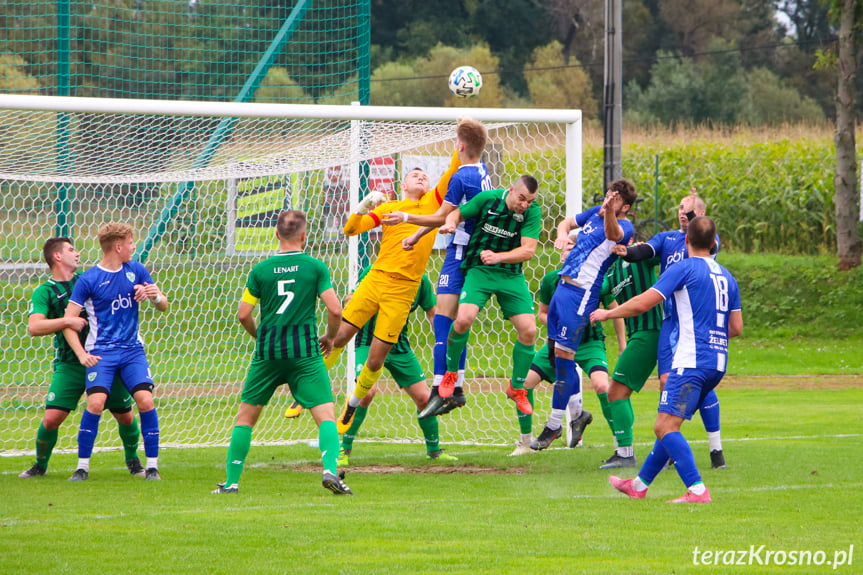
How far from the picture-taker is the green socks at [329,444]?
24.8 feet

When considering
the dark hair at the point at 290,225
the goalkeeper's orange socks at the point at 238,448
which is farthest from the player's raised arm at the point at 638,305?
the goalkeeper's orange socks at the point at 238,448

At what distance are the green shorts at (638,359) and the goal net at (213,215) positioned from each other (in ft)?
7.07

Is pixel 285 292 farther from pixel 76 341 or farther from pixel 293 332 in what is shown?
pixel 76 341

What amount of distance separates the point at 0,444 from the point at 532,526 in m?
6.99

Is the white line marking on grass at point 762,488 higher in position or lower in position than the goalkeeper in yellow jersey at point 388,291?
lower

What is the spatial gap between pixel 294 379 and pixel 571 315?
2707mm

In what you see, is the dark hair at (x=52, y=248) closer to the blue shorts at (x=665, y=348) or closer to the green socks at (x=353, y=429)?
the green socks at (x=353, y=429)

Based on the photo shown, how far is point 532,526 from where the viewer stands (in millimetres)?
6332

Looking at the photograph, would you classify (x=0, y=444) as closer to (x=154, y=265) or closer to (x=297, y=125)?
(x=154, y=265)

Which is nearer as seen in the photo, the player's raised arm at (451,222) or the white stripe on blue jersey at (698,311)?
the white stripe on blue jersey at (698,311)

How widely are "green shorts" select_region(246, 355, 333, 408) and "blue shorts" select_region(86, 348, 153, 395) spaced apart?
135 cm

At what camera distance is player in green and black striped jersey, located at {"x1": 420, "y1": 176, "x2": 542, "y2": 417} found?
29.5 ft

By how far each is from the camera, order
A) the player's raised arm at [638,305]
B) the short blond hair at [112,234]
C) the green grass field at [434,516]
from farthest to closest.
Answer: the short blond hair at [112,234], the player's raised arm at [638,305], the green grass field at [434,516]

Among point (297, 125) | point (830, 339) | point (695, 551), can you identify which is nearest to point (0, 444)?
point (297, 125)
